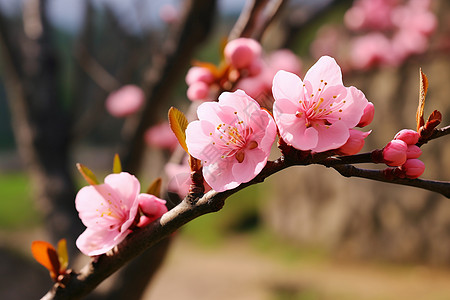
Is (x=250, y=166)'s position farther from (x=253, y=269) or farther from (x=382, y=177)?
(x=253, y=269)

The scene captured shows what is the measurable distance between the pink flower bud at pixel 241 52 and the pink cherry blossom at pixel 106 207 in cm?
27

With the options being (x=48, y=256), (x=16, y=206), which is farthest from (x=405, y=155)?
(x=16, y=206)

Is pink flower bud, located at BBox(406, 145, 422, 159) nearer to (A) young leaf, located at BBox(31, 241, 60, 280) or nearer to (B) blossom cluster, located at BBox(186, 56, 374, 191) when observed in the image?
(B) blossom cluster, located at BBox(186, 56, 374, 191)

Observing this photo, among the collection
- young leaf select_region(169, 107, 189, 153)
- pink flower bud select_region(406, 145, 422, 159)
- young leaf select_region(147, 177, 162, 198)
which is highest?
young leaf select_region(169, 107, 189, 153)

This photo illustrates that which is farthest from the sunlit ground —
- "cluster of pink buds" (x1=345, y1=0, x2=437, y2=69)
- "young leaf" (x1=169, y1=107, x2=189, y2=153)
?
"young leaf" (x1=169, y1=107, x2=189, y2=153)

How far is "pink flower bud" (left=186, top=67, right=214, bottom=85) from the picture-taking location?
0.62m

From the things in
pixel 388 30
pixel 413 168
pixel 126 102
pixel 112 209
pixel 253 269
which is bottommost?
pixel 253 269

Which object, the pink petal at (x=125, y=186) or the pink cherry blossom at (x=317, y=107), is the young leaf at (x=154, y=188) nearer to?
the pink petal at (x=125, y=186)

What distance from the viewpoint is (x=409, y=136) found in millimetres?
375

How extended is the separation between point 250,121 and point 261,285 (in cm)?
252

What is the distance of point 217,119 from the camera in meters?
0.38

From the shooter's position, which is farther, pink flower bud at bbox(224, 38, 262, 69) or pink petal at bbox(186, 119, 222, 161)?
pink flower bud at bbox(224, 38, 262, 69)

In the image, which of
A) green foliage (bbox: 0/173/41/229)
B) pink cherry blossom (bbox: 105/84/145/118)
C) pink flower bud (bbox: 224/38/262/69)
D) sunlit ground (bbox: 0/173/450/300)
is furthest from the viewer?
green foliage (bbox: 0/173/41/229)

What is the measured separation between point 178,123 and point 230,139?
0.05 metres
